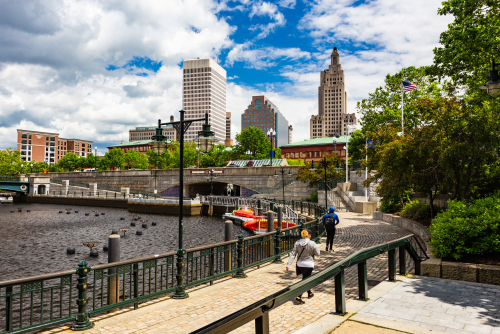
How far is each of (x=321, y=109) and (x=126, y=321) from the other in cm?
17761

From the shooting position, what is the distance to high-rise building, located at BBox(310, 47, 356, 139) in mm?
164875

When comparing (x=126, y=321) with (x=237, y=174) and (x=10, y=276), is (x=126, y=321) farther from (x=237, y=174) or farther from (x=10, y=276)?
(x=237, y=174)

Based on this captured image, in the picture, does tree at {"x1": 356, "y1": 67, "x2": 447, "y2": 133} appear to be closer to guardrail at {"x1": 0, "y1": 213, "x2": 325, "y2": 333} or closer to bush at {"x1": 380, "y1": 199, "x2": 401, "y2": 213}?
bush at {"x1": 380, "y1": 199, "x2": 401, "y2": 213}

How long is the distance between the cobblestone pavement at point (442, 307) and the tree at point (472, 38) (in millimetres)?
11200

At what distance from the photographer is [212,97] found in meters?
172

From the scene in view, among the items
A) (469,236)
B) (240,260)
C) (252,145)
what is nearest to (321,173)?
(240,260)

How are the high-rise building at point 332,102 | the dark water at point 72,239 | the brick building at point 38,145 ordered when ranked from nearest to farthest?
the dark water at point 72,239 < the brick building at point 38,145 < the high-rise building at point 332,102

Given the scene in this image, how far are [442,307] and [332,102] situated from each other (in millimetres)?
169496

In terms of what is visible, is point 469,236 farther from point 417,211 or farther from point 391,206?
point 391,206

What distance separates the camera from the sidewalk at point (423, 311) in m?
4.81

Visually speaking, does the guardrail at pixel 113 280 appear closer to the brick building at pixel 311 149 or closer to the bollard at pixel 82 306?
the bollard at pixel 82 306

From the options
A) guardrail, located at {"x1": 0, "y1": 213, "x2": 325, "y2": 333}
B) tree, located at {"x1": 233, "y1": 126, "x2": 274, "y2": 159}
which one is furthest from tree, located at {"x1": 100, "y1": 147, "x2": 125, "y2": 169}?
guardrail, located at {"x1": 0, "y1": 213, "x2": 325, "y2": 333}

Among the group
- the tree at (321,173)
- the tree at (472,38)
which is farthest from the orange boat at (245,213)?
the tree at (472,38)

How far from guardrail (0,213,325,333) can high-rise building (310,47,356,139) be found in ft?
517
